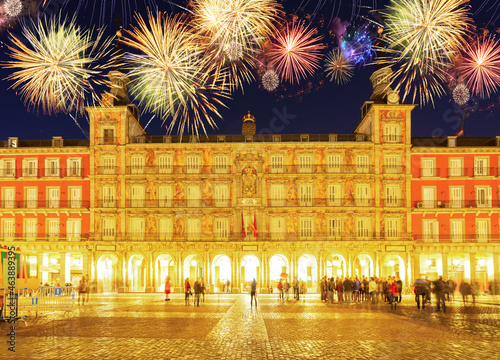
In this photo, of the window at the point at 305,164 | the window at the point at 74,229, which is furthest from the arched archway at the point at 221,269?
the window at the point at 74,229

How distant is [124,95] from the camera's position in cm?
5047

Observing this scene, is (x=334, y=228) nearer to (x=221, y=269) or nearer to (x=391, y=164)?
(x=391, y=164)

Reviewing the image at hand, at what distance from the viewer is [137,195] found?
156 feet

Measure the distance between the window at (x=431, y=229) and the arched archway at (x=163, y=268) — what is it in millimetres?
22289

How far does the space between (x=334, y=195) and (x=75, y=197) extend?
2295 centimetres

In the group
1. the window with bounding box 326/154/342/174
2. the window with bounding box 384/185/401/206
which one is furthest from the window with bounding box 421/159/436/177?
the window with bounding box 326/154/342/174

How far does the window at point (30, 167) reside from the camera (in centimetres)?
4828

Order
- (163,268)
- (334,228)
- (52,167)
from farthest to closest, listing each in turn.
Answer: (163,268) → (52,167) → (334,228)

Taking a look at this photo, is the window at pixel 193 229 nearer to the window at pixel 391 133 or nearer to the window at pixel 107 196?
the window at pixel 107 196

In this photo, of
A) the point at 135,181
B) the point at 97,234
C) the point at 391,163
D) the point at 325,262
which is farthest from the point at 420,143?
the point at 97,234

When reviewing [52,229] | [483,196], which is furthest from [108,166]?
[483,196]

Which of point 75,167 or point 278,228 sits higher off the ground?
point 75,167

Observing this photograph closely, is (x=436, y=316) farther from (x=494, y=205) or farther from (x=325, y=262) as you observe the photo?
(x=494, y=205)

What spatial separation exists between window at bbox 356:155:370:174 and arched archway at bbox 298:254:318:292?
28.4 ft
